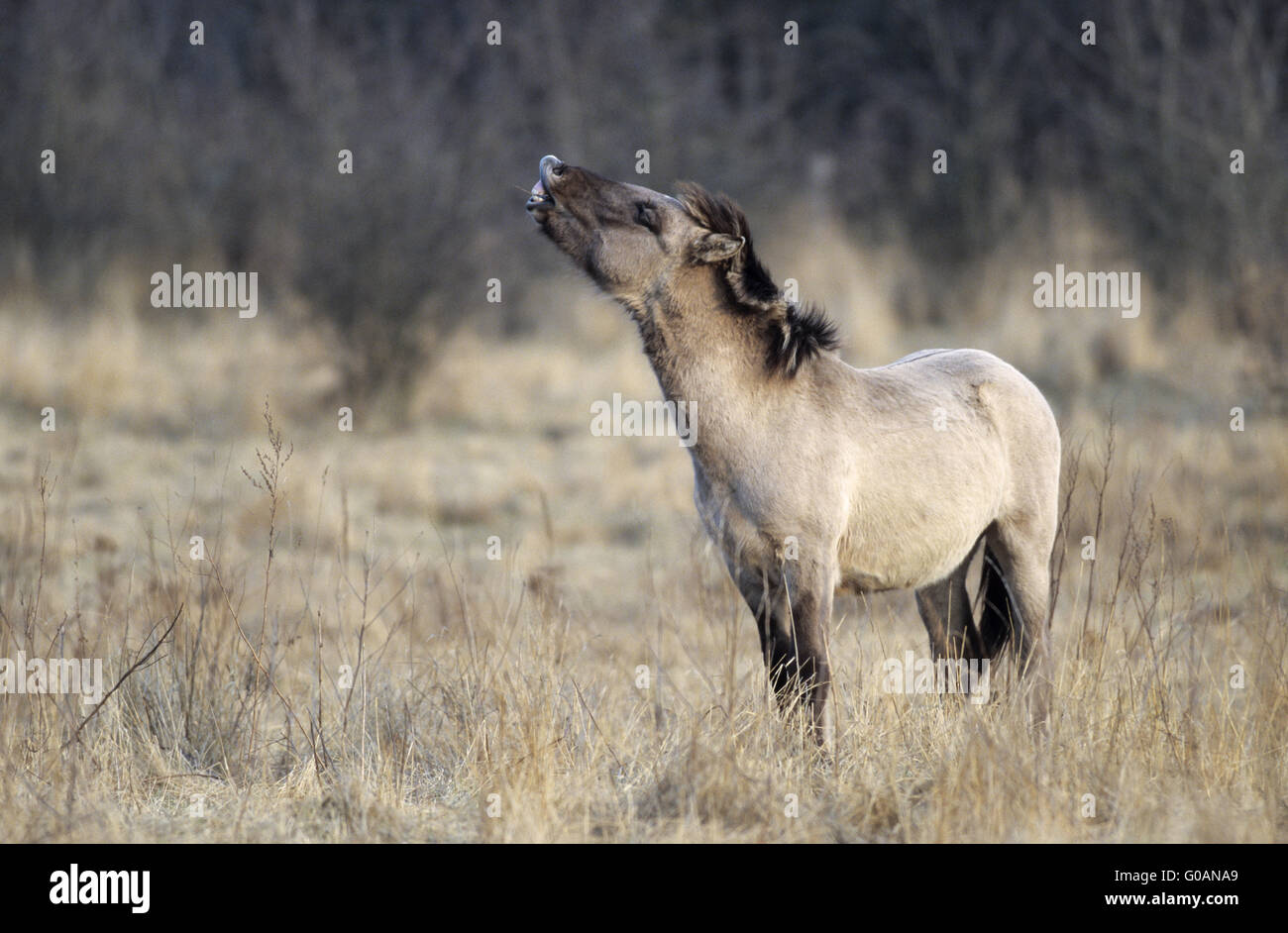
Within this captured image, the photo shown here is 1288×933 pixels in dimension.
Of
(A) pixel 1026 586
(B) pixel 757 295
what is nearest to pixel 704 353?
(B) pixel 757 295

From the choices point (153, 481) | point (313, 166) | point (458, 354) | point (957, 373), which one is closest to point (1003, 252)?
point (458, 354)

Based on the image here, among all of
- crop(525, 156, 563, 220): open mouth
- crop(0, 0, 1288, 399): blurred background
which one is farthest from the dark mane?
crop(0, 0, 1288, 399): blurred background

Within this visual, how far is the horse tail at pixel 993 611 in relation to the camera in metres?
5.78

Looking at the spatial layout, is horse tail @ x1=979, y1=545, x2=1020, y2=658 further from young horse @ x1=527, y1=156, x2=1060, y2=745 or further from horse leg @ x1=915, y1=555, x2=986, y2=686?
young horse @ x1=527, y1=156, x2=1060, y2=745

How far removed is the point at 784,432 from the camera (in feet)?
16.4

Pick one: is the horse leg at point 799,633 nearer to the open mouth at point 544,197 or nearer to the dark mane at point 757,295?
the dark mane at point 757,295

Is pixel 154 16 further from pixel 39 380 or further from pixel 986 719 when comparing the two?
pixel 986 719

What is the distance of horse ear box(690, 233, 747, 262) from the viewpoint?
5.07 meters

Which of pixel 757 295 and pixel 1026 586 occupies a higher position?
pixel 757 295

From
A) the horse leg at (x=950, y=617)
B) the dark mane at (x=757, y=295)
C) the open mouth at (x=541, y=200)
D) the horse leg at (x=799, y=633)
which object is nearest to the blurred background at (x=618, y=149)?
the horse leg at (x=950, y=617)

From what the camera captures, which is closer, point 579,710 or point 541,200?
point 541,200

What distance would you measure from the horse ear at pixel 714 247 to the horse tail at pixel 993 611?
5.72ft

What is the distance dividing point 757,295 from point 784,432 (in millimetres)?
556

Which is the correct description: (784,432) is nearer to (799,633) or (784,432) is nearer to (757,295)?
(757,295)
